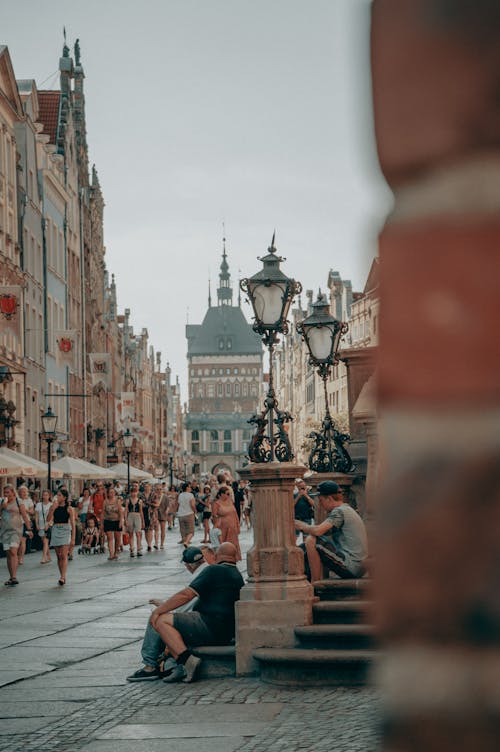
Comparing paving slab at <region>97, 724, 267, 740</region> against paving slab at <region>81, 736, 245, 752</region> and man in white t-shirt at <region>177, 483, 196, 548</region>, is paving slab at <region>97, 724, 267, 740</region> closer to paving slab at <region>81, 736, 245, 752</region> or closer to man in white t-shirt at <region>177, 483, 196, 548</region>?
paving slab at <region>81, 736, 245, 752</region>

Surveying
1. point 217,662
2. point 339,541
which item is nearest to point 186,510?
point 339,541

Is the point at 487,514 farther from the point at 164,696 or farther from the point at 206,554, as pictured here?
the point at 206,554

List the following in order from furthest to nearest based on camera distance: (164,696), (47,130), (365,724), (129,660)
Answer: (47,130) → (129,660) → (164,696) → (365,724)

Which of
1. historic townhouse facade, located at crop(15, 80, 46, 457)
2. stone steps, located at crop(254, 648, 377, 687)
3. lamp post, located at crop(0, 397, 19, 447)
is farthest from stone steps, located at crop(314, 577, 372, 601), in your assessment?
historic townhouse facade, located at crop(15, 80, 46, 457)

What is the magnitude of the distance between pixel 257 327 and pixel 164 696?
14.5ft

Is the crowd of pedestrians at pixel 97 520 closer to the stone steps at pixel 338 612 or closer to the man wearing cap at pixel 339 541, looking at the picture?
the man wearing cap at pixel 339 541

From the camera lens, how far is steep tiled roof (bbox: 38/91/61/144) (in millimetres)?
63156

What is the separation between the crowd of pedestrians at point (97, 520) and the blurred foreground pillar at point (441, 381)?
534 inches

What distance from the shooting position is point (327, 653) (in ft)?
33.6

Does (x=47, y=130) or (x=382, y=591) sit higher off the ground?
(x=47, y=130)

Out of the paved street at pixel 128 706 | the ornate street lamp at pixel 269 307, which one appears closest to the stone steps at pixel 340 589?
the ornate street lamp at pixel 269 307

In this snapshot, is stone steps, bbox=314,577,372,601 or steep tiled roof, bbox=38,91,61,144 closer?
stone steps, bbox=314,577,372,601

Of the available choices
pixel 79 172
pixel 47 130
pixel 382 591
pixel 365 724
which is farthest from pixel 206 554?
pixel 79 172

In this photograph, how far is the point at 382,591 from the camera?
0.83 metres
